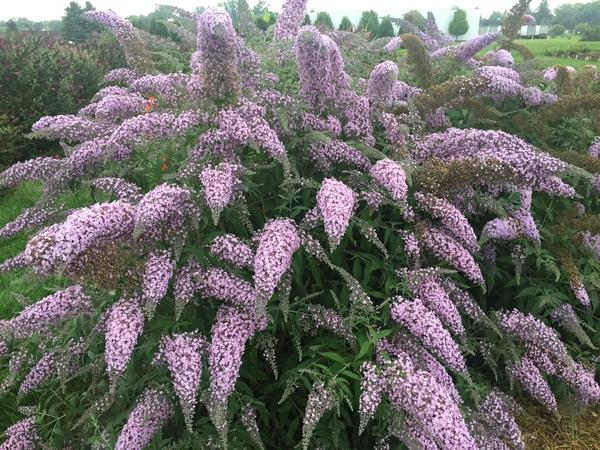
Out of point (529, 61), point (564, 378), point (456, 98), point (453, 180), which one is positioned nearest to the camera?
point (453, 180)

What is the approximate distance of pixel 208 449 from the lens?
3.02 metres

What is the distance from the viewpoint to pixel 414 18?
762 cm

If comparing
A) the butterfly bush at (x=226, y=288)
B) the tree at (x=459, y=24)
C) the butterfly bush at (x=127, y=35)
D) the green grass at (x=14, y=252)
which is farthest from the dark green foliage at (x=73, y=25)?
the tree at (x=459, y=24)

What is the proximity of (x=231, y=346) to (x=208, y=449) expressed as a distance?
70 cm

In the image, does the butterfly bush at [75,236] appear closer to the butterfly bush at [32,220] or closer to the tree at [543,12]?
the butterfly bush at [32,220]

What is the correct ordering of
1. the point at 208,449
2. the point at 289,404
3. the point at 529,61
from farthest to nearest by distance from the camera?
the point at 529,61
the point at 289,404
the point at 208,449

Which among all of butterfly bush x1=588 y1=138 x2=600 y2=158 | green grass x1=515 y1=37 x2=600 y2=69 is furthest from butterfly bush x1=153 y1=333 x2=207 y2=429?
green grass x1=515 y1=37 x2=600 y2=69

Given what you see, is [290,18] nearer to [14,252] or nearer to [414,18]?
[414,18]

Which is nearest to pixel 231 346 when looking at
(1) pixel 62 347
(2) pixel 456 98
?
(1) pixel 62 347

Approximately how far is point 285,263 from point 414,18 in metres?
6.02

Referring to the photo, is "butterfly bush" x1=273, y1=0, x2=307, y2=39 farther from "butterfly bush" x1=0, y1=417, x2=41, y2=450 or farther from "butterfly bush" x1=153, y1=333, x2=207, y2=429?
"butterfly bush" x1=0, y1=417, x2=41, y2=450

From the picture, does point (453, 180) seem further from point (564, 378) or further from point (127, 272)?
point (127, 272)

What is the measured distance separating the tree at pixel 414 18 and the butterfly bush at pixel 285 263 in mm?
3469

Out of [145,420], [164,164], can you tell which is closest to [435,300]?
[145,420]
